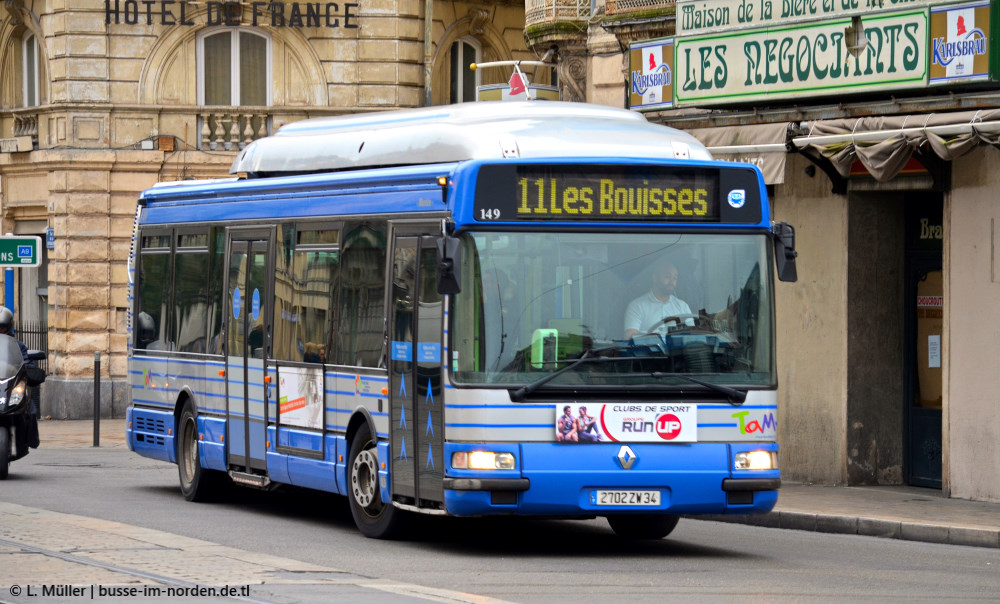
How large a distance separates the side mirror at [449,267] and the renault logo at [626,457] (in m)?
1.46

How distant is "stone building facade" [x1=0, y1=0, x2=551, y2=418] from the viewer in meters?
31.9

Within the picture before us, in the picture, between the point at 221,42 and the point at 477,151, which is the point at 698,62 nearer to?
the point at 477,151

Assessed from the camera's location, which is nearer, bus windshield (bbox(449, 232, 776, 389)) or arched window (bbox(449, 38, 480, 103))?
bus windshield (bbox(449, 232, 776, 389))

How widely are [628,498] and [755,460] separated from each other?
92 centimetres

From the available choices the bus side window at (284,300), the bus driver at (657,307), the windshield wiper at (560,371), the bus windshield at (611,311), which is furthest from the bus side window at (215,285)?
the bus driver at (657,307)

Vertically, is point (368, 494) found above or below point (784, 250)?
below

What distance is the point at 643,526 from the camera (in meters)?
13.6

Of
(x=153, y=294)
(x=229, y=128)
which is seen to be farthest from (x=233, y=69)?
(x=153, y=294)

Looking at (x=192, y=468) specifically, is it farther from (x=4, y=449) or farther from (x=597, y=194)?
(x=597, y=194)

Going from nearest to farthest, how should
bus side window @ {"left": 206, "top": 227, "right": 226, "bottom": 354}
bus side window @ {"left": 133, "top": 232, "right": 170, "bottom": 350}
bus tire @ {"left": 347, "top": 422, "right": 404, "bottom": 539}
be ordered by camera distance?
bus tire @ {"left": 347, "top": 422, "right": 404, "bottom": 539} < bus side window @ {"left": 206, "top": 227, "right": 226, "bottom": 354} < bus side window @ {"left": 133, "top": 232, "right": 170, "bottom": 350}

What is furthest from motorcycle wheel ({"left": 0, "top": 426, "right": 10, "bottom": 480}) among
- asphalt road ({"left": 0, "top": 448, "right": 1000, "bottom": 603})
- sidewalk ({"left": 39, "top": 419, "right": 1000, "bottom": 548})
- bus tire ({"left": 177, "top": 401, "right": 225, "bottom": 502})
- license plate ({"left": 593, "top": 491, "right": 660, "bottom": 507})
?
license plate ({"left": 593, "top": 491, "right": 660, "bottom": 507})

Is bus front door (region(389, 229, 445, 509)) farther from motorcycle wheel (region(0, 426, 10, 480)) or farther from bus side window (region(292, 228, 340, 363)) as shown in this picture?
motorcycle wheel (region(0, 426, 10, 480))

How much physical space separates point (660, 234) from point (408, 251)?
1689 mm

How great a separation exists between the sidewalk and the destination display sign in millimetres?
3229
